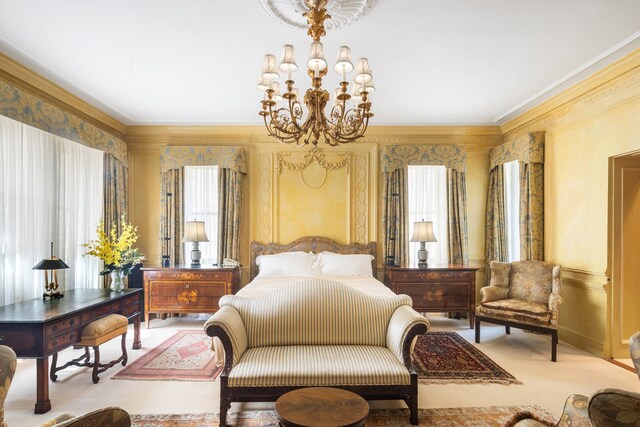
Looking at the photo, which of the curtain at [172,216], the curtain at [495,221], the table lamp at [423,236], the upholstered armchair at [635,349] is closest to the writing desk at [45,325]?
the curtain at [172,216]

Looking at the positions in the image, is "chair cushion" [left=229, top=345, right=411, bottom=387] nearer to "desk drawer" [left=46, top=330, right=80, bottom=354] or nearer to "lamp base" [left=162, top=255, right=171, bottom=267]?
"desk drawer" [left=46, top=330, right=80, bottom=354]

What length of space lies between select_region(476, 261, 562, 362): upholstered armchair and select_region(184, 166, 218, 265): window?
12.9 ft

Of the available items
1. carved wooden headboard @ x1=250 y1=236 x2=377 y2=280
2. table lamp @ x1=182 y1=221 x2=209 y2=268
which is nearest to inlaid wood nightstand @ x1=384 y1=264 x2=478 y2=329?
carved wooden headboard @ x1=250 y1=236 x2=377 y2=280

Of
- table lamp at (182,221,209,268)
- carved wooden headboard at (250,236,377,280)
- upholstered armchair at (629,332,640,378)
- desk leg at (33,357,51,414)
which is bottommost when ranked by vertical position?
desk leg at (33,357,51,414)

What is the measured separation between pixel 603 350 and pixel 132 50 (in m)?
5.64

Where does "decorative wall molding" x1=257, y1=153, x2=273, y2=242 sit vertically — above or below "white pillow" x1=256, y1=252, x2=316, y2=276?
above

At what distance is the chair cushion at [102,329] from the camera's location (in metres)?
3.11

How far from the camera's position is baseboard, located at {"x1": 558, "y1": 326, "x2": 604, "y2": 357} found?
391cm

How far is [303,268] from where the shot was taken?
4961mm

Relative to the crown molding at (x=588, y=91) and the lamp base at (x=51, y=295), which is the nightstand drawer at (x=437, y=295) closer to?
the crown molding at (x=588, y=91)

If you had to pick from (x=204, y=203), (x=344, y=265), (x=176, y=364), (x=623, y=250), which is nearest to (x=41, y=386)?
(x=176, y=364)

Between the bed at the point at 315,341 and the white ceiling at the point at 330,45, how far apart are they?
2.18 metres

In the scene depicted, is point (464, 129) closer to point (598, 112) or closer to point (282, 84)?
point (598, 112)

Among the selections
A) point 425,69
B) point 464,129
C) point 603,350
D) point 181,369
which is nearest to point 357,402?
point 181,369
